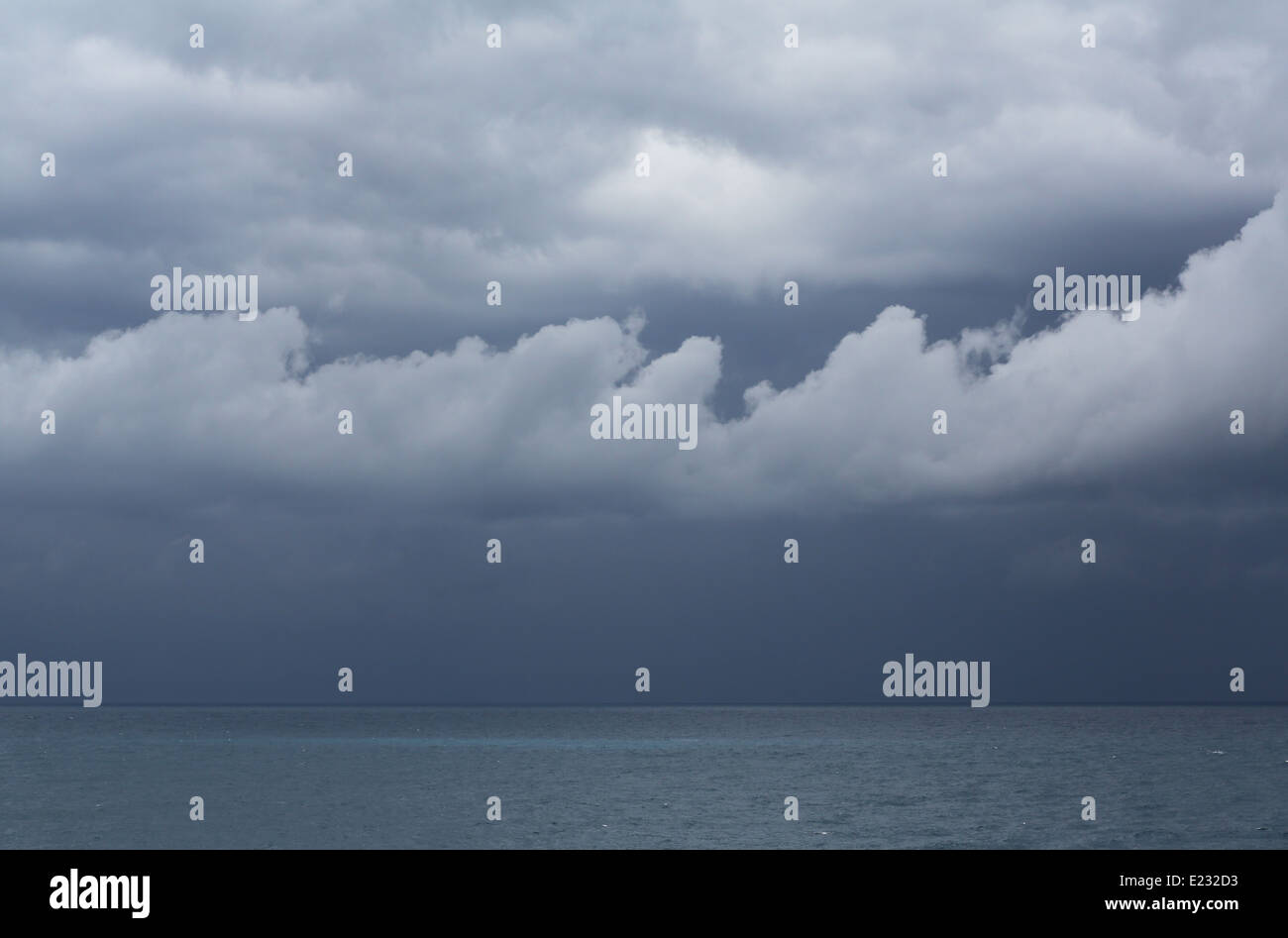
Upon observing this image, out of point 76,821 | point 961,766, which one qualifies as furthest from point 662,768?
point 76,821

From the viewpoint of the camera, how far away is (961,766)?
14988cm
